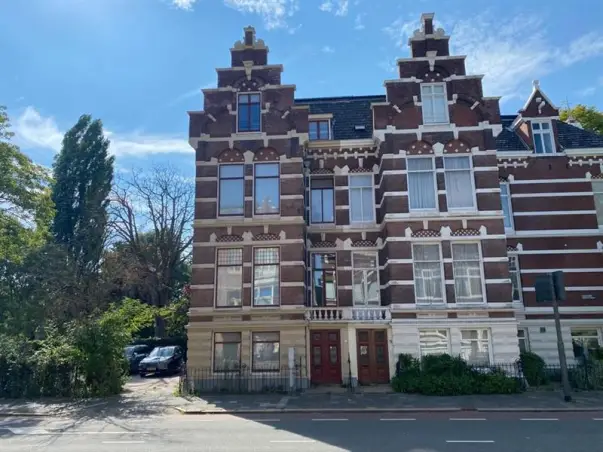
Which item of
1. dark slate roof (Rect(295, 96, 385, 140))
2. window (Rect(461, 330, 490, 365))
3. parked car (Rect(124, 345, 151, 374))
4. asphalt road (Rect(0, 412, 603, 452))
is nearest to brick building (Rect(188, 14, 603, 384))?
window (Rect(461, 330, 490, 365))

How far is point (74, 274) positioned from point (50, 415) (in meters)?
16.0

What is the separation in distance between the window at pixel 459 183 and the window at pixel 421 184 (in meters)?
0.66

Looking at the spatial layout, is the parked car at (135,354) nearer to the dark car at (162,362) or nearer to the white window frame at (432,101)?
A: the dark car at (162,362)

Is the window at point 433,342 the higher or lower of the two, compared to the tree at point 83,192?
lower

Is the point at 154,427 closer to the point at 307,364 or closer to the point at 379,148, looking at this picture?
the point at 307,364

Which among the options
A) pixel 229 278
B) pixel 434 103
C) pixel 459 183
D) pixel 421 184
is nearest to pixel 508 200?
pixel 459 183

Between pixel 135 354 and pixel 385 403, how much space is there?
69.5 ft

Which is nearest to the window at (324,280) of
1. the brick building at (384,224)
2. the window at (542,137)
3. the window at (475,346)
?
the brick building at (384,224)

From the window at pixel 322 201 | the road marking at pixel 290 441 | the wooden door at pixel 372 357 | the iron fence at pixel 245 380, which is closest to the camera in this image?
the road marking at pixel 290 441

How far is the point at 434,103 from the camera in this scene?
2161 centimetres

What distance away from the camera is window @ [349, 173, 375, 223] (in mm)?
22344

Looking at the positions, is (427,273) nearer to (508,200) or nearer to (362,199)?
(362,199)

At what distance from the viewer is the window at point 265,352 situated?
63.2 feet

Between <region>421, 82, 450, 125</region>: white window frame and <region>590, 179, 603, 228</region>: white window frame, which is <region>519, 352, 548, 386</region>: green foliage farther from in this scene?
<region>421, 82, 450, 125</region>: white window frame
